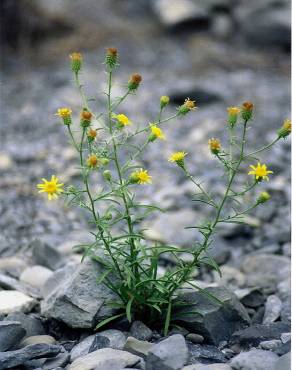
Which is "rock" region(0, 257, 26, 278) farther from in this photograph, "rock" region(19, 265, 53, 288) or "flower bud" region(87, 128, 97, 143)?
"flower bud" region(87, 128, 97, 143)

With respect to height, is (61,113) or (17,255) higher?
(61,113)

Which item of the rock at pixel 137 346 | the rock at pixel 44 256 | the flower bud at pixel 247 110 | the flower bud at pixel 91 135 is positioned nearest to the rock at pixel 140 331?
the rock at pixel 137 346

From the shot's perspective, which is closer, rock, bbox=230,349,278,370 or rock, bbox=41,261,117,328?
rock, bbox=230,349,278,370

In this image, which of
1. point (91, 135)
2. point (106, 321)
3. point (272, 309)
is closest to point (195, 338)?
point (106, 321)

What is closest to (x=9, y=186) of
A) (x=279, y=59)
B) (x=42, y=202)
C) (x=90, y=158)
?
(x=42, y=202)

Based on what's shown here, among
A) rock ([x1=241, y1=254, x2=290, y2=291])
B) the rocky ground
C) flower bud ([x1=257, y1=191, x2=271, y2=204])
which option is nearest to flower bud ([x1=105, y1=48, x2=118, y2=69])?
flower bud ([x1=257, y1=191, x2=271, y2=204])

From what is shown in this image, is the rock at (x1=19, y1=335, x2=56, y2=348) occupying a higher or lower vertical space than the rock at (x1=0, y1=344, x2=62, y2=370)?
higher

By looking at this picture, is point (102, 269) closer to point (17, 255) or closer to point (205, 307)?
point (205, 307)
